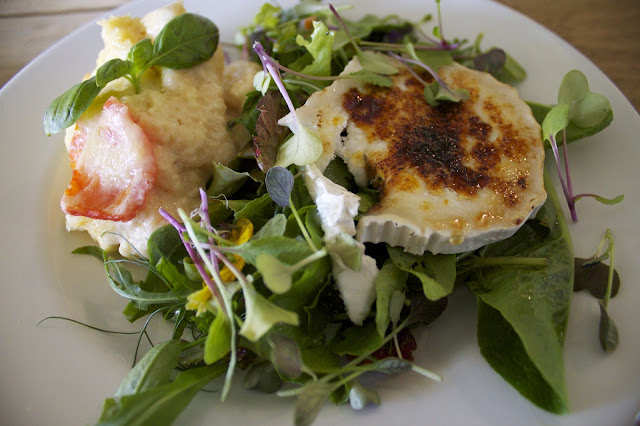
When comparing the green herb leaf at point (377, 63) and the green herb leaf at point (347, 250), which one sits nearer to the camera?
the green herb leaf at point (347, 250)

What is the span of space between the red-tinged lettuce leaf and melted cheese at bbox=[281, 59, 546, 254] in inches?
3.1

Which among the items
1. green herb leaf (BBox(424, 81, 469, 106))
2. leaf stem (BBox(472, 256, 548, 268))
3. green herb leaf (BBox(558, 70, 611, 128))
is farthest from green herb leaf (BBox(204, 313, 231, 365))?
green herb leaf (BBox(558, 70, 611, 128))

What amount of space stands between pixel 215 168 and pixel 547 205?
3.88 feet

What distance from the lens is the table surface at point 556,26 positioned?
267 cm

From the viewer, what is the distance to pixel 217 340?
1377 millimetres

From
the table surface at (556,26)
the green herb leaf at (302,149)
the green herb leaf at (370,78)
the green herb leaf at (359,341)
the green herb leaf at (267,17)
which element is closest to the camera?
the green herb leaf at (359,341)

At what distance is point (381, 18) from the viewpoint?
98.4 inches

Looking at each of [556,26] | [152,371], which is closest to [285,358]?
[152,371]

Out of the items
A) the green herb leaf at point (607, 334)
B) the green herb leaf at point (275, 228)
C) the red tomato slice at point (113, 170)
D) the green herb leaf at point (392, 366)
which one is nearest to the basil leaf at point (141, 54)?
the red tomato slice at point (113, 170)

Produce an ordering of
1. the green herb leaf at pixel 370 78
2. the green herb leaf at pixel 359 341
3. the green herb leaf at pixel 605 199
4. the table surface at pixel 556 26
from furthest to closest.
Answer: the table surface at pixel 556 26 → the green herb leaf at pixel 370 78 → the green herb leaf at pixel 605 199 → the green herb leaf at pixel 359 341

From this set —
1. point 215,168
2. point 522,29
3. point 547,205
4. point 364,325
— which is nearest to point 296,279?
point 364,325

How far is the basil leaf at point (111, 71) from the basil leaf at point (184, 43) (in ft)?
0.36

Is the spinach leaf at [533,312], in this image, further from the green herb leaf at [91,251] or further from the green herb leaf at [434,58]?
the green herb leaf at [91,251]

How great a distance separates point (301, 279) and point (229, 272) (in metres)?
0.24
